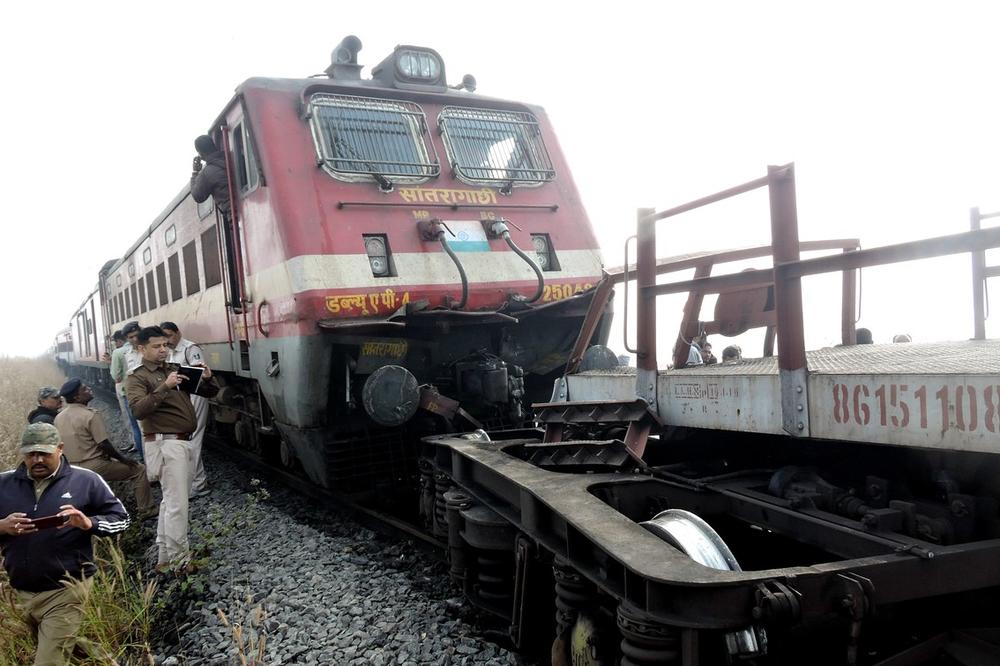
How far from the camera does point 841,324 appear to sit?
176 inches

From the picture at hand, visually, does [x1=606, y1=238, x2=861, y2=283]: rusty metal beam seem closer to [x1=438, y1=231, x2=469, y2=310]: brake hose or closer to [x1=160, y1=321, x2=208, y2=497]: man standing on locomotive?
[x1=438, y1=231, x2=469, y2=310]: brake hose

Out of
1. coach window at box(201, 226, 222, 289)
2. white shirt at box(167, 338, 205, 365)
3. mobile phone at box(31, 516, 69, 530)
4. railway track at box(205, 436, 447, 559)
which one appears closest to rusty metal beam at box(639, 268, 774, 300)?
railway track at box(205, 436, 447, 559)

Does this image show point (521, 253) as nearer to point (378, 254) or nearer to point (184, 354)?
point (378, 254)

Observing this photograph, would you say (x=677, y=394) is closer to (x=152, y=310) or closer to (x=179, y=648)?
(x=179, y=648)

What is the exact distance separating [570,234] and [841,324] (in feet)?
9.22

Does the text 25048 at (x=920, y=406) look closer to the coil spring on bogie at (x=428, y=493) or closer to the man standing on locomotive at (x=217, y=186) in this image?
the coil spring on bogie at (x=428, y=493)

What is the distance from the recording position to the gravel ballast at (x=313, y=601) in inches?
146

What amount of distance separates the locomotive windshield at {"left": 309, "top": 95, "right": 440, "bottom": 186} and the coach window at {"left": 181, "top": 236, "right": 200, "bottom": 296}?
3.29 meters

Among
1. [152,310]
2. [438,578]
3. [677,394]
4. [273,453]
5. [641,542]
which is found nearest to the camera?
[641,542]

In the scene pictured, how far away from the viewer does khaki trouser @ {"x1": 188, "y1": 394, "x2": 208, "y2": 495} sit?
7203 mm

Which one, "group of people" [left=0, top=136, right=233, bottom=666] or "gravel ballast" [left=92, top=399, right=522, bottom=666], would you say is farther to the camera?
"group of people" [left=0, top=136, right=233, bottom=666]

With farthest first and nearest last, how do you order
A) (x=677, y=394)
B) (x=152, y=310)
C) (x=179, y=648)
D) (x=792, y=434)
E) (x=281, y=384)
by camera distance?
(x=152, y=310) < (x=281, y=384) < (x=179, y=648) < (x=677, y=394) < (x=792, y=434)

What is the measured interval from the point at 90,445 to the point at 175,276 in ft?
12.1

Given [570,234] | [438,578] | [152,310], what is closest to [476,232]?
[570,234]
